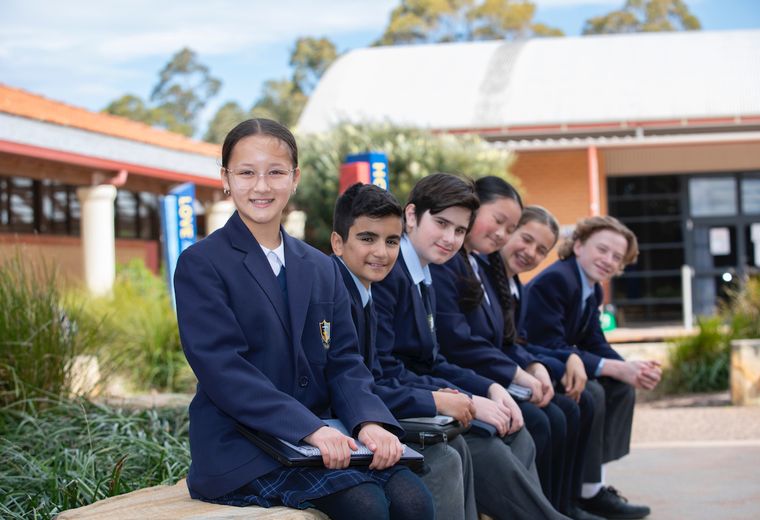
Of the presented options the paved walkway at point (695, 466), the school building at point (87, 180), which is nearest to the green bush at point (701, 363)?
the paved walkway at point (695, 466)

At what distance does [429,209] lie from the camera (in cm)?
462

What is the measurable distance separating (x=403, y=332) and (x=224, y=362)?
4.49ft

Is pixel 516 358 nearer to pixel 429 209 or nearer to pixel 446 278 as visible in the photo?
pixel 446 278

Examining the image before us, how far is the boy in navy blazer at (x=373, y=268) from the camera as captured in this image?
4008 mm

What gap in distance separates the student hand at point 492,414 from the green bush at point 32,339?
9.32 feet

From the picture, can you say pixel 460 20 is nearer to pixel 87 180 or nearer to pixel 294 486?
pixel 87 180

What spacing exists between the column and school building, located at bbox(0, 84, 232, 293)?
0.02 m

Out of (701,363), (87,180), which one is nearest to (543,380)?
(701,363)

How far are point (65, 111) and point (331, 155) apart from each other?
478 cm

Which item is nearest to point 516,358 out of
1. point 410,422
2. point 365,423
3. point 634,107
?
point 410,422

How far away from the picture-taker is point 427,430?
3.88 meters

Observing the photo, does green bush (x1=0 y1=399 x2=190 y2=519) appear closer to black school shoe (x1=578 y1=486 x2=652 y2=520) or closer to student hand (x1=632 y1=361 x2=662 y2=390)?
black school shoe (x1=578 y1=486 x2=652 y2=520)

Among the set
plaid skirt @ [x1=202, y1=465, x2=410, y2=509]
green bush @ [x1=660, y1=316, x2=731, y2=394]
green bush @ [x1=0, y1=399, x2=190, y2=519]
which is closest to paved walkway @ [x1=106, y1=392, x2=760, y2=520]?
green bush @ [x1=0, y1=399, x2=190, y2=519]

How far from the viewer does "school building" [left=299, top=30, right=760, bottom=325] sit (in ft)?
70.4
